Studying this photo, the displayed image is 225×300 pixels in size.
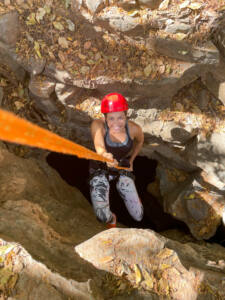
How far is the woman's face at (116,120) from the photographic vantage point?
137 inches

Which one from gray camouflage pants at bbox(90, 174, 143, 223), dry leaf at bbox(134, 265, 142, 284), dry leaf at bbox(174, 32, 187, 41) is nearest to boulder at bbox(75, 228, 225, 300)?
dry leaf at bbox(134, 265, 142, 284)

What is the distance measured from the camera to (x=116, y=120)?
11.5 feet

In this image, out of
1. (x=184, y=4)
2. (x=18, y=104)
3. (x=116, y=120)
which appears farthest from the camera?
(x=18, y=104)

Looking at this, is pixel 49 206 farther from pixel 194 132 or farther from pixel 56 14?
pixel 56 14

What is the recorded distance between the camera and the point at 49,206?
3.62m

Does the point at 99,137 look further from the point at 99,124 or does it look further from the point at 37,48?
Answer: the point at 37,48

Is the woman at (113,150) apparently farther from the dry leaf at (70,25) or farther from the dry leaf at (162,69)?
the dry leaf at (70,25)

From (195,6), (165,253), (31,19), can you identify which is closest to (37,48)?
(31,19)

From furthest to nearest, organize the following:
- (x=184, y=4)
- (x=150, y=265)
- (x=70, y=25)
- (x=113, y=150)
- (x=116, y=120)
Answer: (x=70, y=25)
(x=113, y=150)
(x=184, y=4)
(x=116, y=120)
(x=150, y=265)

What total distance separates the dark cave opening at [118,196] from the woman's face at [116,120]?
2.36m

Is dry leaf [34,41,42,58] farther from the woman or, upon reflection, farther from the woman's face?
the woman's face

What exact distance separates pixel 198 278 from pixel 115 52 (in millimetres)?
4046

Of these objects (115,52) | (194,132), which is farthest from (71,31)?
(194,132)

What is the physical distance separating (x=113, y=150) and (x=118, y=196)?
218cm
